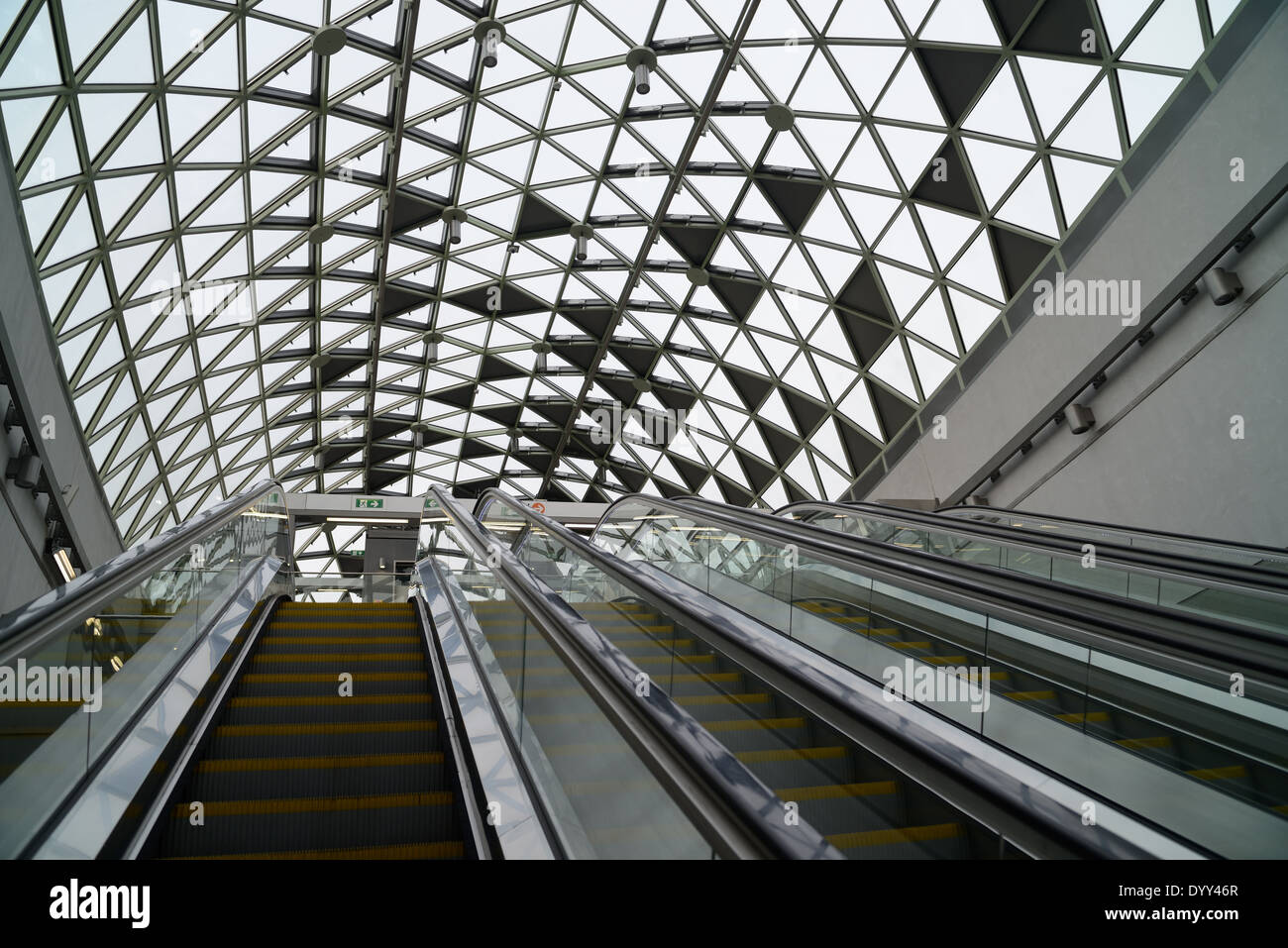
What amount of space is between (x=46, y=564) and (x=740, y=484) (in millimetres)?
22521

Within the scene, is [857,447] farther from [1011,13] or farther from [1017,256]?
[1011,13]

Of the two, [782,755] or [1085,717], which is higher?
[1085,717]

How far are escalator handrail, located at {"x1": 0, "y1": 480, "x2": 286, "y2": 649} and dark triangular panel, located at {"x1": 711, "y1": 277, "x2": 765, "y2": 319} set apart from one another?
19.2 m

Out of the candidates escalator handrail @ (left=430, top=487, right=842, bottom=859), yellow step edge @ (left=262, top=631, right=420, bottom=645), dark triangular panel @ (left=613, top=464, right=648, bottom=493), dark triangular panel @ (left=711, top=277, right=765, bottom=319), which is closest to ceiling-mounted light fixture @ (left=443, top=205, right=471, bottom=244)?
dark triangular panel @ (left=711, top=277, right=765, bottom=319)

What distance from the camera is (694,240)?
930 inches

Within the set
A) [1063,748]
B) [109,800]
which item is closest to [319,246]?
[109,800]

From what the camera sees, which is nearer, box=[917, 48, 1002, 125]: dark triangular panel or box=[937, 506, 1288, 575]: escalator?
box=[937, 506, 1288, 575]: escalator

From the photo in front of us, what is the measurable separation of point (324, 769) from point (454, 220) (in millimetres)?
20210

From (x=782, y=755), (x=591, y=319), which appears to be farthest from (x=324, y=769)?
(x=591, y=319)

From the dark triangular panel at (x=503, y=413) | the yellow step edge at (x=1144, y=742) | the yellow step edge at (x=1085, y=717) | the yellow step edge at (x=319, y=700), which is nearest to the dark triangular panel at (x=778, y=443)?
the dark triangular panel at (x=503, y=413)

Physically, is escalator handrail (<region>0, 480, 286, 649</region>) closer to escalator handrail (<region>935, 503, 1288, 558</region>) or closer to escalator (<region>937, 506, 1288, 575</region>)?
escalator (<region>937, 506, 1288, 575</region>)

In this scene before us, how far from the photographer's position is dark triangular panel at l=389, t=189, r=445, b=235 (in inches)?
861
